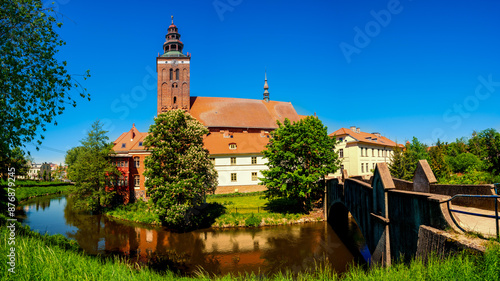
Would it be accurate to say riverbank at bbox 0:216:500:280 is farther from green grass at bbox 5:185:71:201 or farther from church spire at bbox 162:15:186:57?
church spire at bbox 162:15:186:57

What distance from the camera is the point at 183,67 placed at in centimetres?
4941

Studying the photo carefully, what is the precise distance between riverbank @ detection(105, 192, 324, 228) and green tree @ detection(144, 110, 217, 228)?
3560 millimetres

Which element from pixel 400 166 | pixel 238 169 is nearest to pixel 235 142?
pixel 238 169

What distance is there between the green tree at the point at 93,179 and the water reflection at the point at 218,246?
14.6 feet

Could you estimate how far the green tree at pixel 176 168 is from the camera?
21.3 m

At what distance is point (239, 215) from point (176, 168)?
7.90 metres

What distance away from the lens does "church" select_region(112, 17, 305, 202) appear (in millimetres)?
35812

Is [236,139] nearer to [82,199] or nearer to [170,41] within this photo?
[82,199]

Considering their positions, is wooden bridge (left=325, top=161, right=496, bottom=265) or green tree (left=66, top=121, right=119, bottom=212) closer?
wooden bridge (left=325, top=161, right=496, bottom=265)

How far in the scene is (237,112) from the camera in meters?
52.8

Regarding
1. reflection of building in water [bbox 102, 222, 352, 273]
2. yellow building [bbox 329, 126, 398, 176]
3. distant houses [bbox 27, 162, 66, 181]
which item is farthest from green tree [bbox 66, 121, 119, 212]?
distant houses [bbox 27, 162, 66, 181]

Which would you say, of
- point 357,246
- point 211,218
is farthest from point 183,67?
point 357,246

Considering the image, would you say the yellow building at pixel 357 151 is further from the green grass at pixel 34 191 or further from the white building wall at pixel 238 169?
the green grass at pixel 34 191

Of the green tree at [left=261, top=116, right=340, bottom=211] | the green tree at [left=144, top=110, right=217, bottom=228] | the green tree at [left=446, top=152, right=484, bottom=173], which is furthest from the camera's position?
the green tree at [left=446, top=152, right=484, bottom=173]
